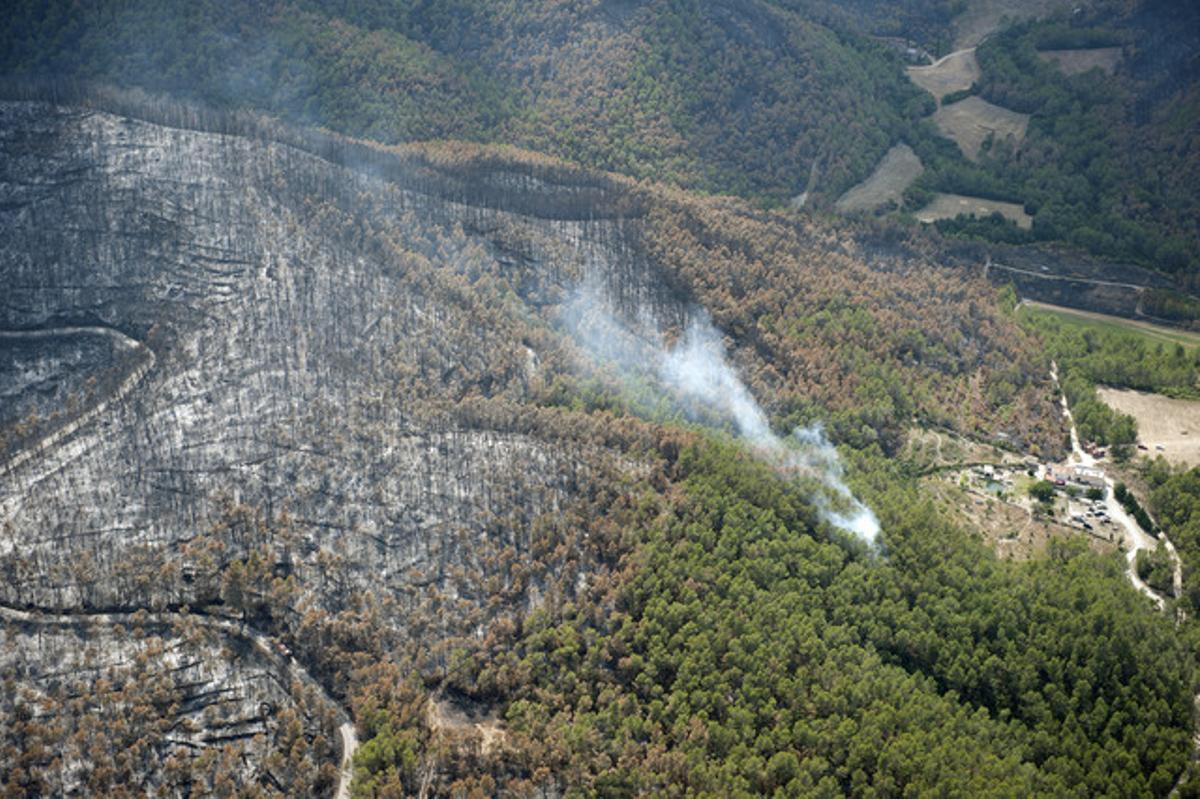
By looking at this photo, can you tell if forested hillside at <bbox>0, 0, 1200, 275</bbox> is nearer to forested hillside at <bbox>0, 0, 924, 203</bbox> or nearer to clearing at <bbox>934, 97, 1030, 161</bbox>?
forested hillside at <bbox>0, 0, 924, 203</bbox>

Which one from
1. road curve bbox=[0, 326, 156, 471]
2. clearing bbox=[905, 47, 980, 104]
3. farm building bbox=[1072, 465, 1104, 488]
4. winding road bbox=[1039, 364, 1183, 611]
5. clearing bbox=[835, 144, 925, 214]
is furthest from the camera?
clearing bbox=[905, 47, 980, 104]

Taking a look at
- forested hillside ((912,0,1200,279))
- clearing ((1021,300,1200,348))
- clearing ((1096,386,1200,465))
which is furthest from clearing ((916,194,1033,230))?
clearing ((1096,386,1200,465))

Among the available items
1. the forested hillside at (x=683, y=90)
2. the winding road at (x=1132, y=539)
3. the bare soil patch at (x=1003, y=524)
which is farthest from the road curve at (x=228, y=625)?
the forested hillside at (x=683, y=90)

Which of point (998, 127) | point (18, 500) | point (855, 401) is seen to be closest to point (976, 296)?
point (855, 401)

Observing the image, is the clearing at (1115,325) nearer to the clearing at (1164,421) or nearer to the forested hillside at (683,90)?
the forested hillside at (683,90)

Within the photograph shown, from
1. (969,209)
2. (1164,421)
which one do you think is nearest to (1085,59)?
(969,209)

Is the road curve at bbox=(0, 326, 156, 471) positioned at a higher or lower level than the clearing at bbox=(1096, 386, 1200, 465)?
higher

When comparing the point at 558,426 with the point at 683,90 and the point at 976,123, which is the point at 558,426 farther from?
the point at 976,123
